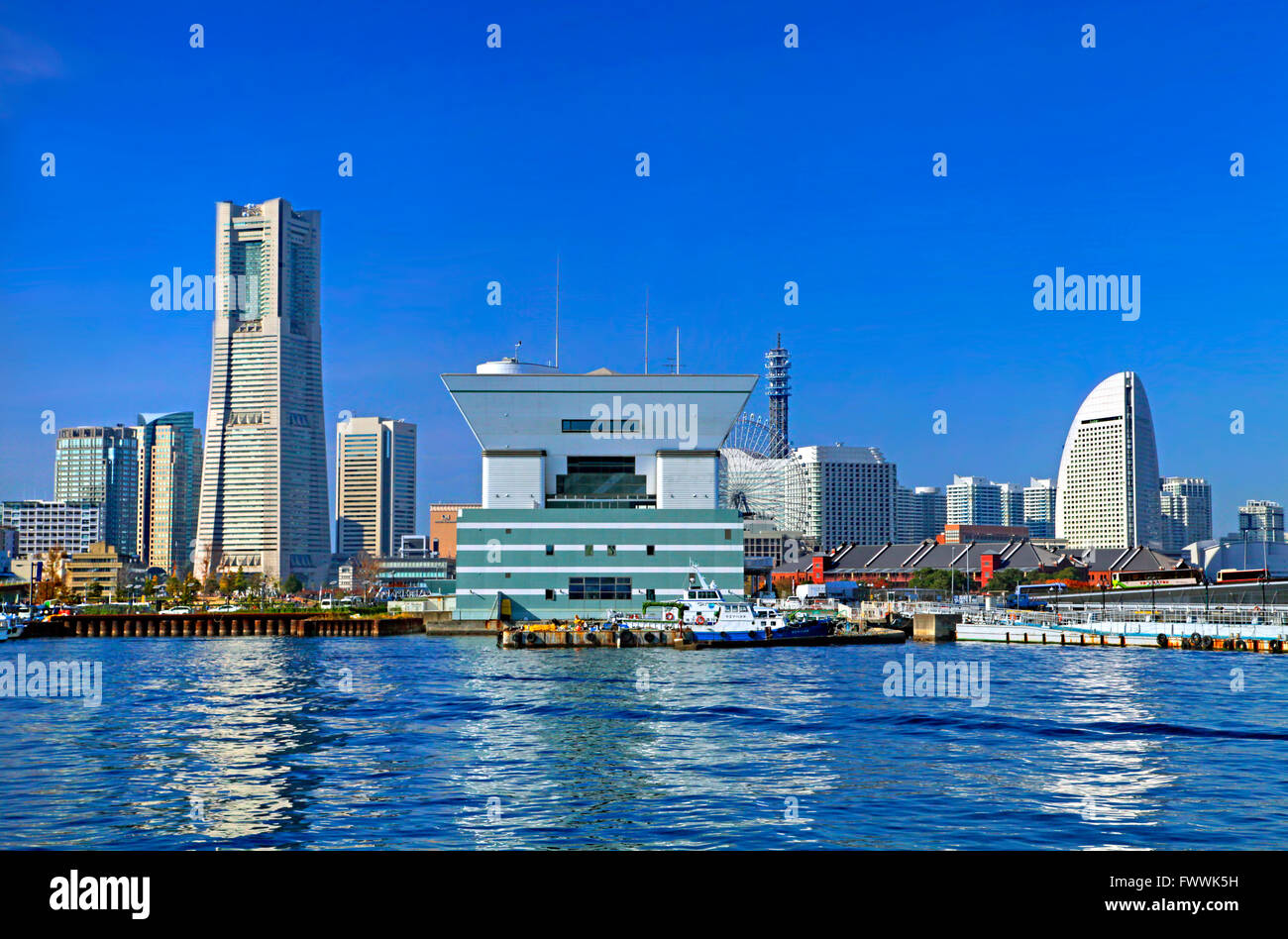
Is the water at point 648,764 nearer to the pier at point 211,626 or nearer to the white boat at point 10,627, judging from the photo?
the pier at point 211,626

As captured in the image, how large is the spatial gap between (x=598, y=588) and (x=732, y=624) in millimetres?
15937

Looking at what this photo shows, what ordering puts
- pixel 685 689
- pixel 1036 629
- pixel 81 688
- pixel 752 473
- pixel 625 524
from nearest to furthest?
pixel 685 689 → pixel 81 688 → pixel 1036 629 → pixel 625 524 → pixel 752 473

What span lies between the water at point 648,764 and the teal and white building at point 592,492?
3576 cm

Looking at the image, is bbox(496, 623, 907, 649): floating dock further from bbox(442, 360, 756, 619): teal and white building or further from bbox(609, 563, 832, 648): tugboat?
bbox(442, 360, 756, 619): teal and white building

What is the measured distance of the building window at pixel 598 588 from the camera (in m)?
86.8

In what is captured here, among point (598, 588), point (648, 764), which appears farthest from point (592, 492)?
point (648, 764)

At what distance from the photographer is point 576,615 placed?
85.9 meters

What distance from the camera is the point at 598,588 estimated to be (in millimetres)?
87000

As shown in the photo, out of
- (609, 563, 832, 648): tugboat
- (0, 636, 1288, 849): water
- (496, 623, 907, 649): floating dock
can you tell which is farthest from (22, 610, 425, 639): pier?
(0, 636, 1288, 849): water

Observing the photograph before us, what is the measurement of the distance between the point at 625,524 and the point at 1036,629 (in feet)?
103
